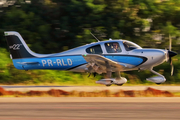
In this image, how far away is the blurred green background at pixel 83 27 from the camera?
16.2 metres

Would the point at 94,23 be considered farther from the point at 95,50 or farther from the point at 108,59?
the point at 108,59

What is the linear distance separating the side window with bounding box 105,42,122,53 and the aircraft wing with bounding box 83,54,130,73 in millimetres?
502

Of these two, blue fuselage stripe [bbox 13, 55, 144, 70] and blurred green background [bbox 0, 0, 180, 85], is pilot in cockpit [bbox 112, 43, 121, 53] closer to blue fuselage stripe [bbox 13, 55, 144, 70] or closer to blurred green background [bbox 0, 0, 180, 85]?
blue fuselage stripe [bbox 13, 55, 144, 70]

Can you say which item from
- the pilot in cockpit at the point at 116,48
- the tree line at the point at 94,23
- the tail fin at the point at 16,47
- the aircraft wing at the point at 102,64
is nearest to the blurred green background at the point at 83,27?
the tree line at the point at 94,23

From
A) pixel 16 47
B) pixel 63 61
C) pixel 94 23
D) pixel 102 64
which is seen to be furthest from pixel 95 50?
pixel 94 23

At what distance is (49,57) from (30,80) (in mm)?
4062

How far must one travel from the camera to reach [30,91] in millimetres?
11258

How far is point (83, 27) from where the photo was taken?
17547mm

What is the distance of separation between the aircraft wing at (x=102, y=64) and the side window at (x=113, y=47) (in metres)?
0.50
